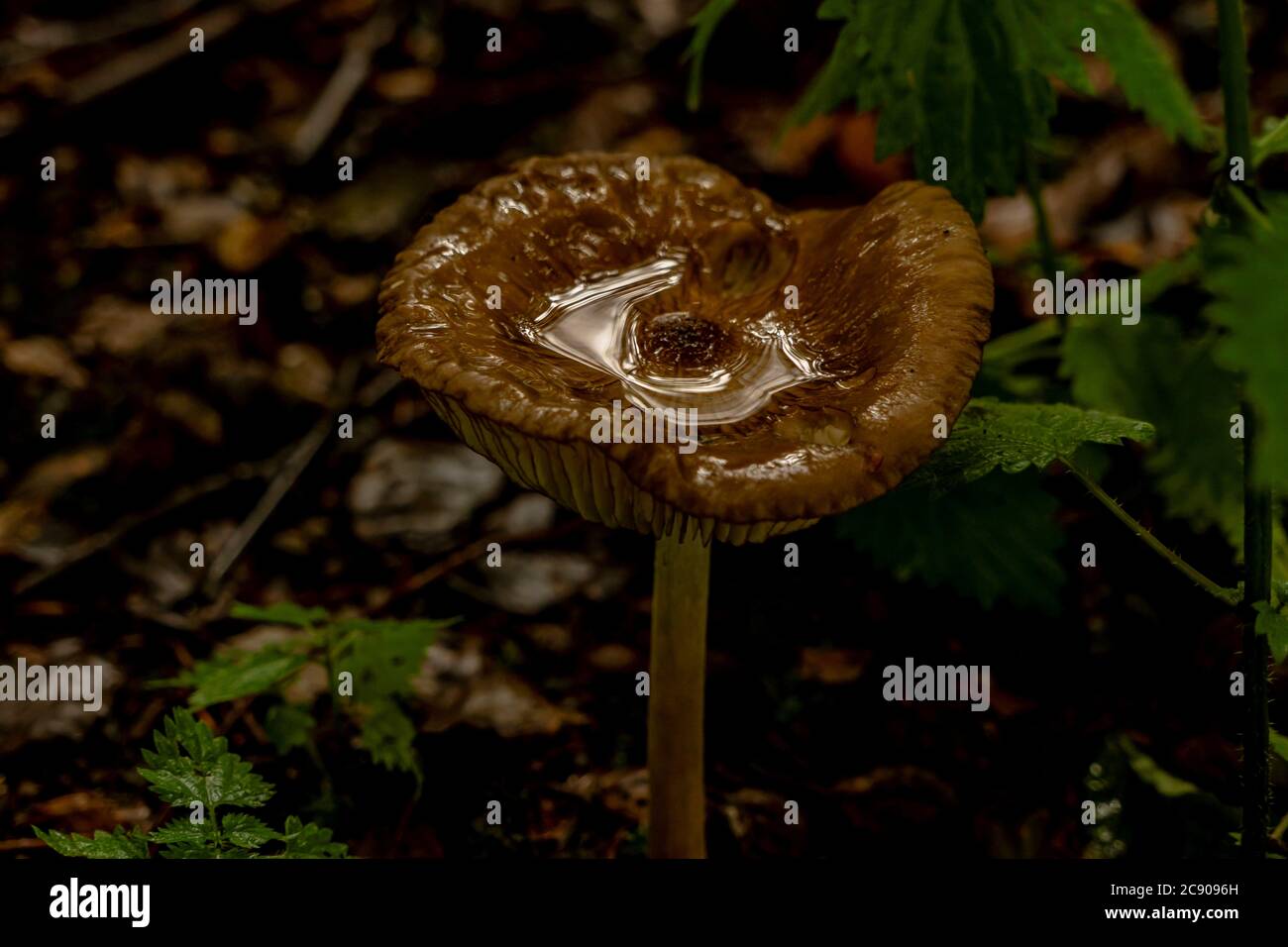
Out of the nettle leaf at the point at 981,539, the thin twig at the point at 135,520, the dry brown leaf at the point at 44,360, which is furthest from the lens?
the dry brown leaf at the point at 44,360

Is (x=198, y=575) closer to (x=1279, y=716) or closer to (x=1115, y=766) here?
(x=1115, y=766)

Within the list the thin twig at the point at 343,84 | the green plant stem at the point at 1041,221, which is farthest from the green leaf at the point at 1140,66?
the thin twig at the point at 343,84

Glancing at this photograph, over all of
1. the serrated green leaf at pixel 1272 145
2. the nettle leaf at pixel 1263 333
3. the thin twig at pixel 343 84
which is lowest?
the nettle leaf at pixel 1263 333

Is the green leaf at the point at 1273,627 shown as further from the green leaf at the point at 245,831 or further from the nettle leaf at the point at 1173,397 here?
the green leaf at the point at 245,831

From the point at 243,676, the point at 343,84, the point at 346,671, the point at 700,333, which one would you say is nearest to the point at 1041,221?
the point at 700,333

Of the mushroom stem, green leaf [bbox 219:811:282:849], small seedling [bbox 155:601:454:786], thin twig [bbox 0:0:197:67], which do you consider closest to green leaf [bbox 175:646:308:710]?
small seedling [bbox 155:601:454:786]

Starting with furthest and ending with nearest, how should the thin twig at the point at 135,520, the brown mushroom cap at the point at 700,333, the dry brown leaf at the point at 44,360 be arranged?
the dry brown leaf at the point at 44,360 < the thin twig at the point at 135,520 < the brown mushroom cap at the point at 700,333
